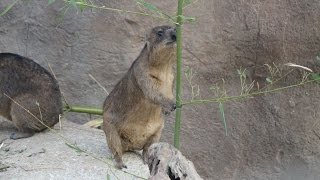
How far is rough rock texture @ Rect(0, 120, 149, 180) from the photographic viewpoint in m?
6.80

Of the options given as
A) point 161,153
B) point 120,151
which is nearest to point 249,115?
point 120,151

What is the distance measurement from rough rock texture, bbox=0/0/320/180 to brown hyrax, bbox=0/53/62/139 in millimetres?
615

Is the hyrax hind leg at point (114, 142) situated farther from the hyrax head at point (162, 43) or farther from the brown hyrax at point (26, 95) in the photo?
the brown hyrax at point (26, 95)

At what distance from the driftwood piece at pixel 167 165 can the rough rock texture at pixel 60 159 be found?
149cm

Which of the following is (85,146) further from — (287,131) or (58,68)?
(287,131)

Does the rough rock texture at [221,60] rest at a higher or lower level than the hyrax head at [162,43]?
A: lower

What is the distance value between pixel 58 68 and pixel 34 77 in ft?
2.14

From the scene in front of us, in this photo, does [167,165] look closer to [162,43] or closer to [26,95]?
[162,43]

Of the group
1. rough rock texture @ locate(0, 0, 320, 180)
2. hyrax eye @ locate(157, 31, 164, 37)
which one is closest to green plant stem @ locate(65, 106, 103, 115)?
rough rock texture @ locate(0, 0, 320, 180)

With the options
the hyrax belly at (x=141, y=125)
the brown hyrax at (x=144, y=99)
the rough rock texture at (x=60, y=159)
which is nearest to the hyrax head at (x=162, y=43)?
the brown hyrax at (x=144, y=99)

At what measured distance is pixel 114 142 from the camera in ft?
23.4

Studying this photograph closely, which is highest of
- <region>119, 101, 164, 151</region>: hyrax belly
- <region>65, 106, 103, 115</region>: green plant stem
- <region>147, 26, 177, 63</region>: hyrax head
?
<region>147, 26, 177, 63</region>: hyrax head

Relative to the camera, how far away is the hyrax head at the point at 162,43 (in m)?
6.49

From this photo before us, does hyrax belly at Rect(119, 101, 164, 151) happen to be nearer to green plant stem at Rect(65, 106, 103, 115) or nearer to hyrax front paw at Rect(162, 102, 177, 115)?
hyrax front paw at Rect(162, 102, 177, 115)
